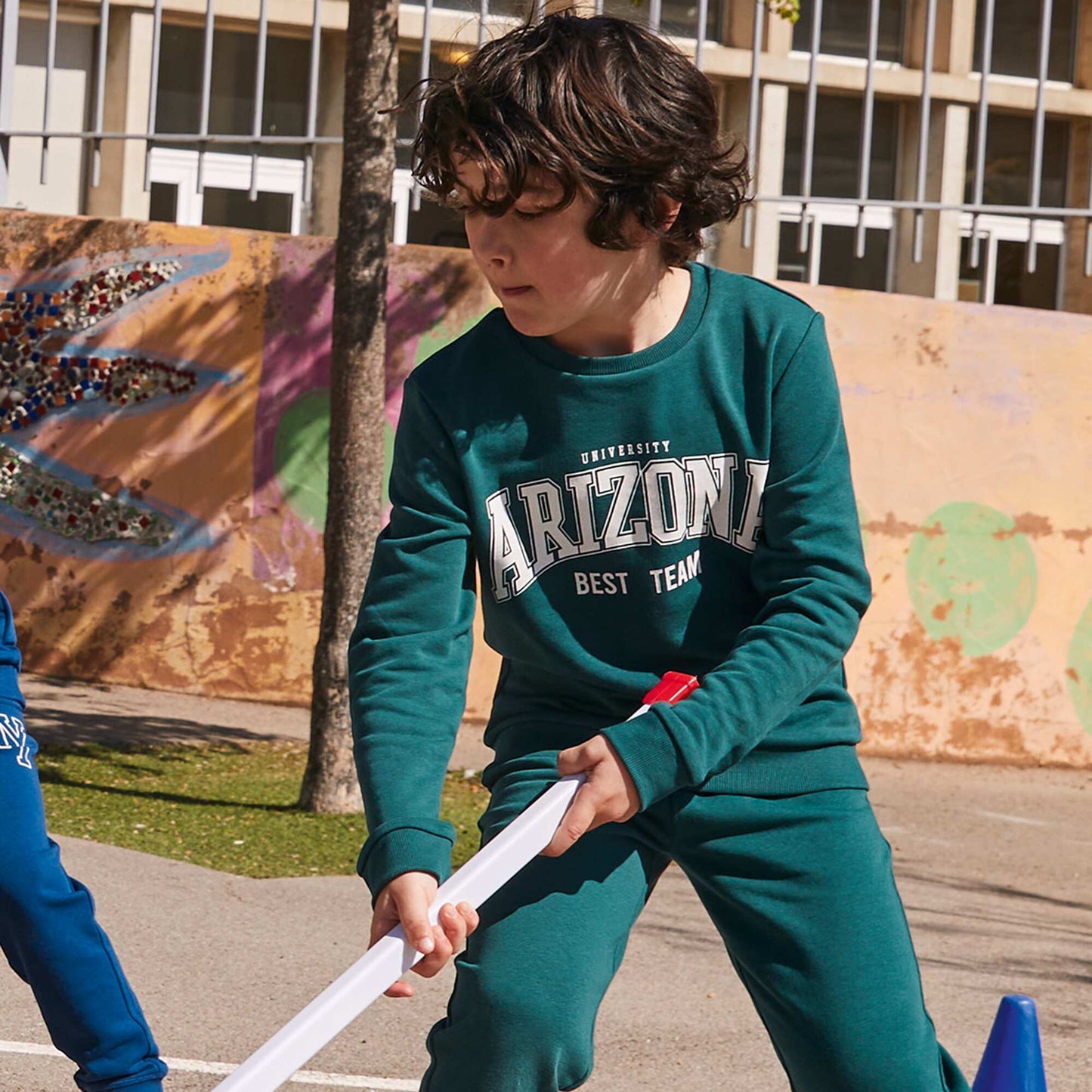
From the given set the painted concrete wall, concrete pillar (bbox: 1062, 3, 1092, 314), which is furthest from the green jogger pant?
concrete pillar (bbox: 1062, 3, 1092, 314)

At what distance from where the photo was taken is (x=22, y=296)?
8.23 m

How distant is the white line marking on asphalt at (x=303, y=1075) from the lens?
3553mm

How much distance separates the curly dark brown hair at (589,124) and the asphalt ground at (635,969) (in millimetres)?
2151

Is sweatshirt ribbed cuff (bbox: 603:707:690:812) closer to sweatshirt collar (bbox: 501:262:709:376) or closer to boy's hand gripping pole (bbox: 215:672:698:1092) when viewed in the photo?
boy's hand gripping pole (bbox: 215:672:698:1092)

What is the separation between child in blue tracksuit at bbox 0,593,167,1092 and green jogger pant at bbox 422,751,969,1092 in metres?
0.77

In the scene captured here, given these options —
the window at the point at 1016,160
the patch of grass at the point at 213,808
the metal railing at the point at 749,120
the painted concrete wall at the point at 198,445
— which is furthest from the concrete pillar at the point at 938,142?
the patch of grass at the point at 213,808

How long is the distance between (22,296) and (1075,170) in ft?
55.0

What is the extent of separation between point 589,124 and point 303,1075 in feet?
7.71

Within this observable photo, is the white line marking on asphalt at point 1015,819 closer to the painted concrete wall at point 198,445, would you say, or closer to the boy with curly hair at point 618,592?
the painted concrete wall at point 198,445

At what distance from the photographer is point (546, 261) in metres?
2.16

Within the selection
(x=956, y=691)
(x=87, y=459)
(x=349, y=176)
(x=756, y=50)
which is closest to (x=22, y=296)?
(x=87, y=459)

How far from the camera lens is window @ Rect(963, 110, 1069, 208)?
21547mm

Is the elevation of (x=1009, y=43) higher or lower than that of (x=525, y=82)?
higher

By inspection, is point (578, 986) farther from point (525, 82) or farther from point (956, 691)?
point (956, 691)
